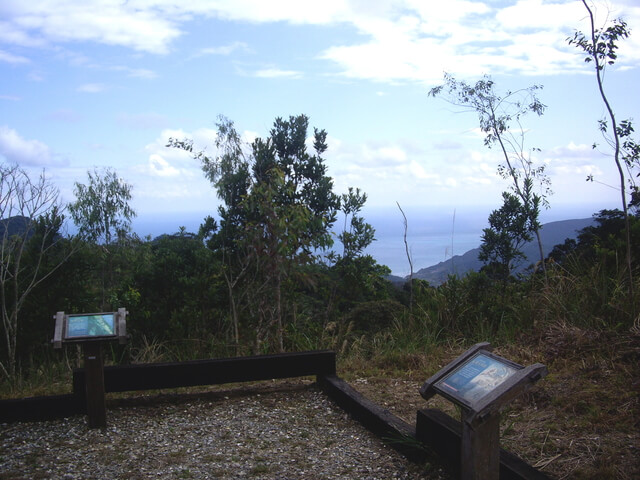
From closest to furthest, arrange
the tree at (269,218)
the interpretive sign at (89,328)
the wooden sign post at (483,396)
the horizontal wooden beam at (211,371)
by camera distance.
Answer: the wooden sign post at (483,396) → the interpretive sign at (89,328) → the horizontal wooden beam at (211,371) → the tree at (269,218)

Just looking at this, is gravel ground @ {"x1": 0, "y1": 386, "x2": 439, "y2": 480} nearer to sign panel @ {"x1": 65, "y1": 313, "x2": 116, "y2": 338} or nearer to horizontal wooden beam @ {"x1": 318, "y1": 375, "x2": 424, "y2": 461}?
horizontal wooden beam @ {"x1": 318, "y1": 375, "x2": 424, "y2": 461}

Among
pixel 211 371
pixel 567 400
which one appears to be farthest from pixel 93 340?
pixel 567 400

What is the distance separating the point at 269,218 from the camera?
5.66 meters

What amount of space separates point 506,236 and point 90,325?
191 inches

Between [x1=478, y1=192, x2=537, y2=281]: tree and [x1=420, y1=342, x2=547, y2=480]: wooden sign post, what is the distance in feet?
14.4

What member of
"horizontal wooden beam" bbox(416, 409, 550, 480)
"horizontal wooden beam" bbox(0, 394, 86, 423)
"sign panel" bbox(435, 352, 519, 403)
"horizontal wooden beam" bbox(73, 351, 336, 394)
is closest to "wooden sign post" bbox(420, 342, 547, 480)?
"sign panel" bbox(435, 352, 519, 403)

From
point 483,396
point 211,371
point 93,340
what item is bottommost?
point 211,371

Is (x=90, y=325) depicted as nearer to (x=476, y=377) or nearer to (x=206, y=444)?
(x=206, y=444)

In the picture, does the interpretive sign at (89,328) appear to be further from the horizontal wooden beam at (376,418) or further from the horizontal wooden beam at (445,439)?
the horizontal wooden beam at (445,439)

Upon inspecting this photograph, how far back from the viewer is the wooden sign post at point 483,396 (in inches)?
90.4

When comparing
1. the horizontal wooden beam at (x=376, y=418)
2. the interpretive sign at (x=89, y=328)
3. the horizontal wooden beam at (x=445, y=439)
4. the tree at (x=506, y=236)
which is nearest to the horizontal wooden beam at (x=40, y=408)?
the interpretive sign at (x=89, y=328)

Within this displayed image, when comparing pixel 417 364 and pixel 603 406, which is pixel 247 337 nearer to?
pixel 417 364

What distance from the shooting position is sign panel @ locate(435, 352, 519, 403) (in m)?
2.41

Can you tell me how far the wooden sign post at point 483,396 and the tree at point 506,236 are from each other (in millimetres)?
4376
